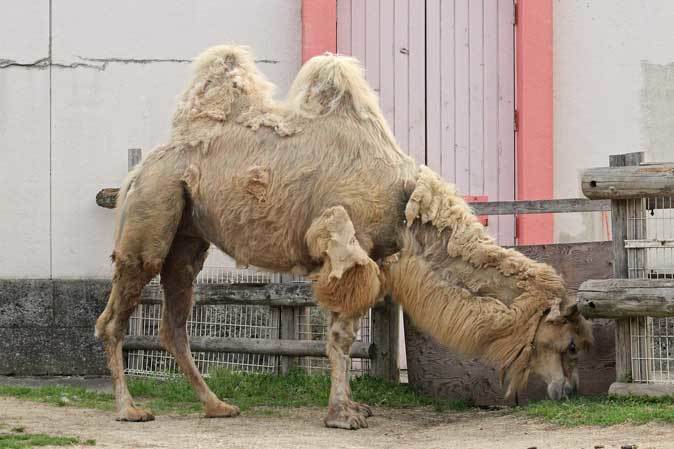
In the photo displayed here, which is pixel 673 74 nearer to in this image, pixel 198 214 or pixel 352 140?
pixel 352 140

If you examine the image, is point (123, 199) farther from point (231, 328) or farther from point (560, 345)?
point (560, 345)

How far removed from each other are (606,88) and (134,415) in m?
5.33

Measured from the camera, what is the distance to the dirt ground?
6.46 meters

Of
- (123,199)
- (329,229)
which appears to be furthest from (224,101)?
(329,229)

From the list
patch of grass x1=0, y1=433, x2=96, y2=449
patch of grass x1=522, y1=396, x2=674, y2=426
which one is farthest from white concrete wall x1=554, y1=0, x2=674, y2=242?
patch of grass x1=0, y1=433, x2=96, y2=449

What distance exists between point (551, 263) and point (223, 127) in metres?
2.42

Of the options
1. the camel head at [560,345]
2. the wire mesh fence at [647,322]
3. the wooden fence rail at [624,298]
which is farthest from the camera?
the wire mesh fence at [647,322]

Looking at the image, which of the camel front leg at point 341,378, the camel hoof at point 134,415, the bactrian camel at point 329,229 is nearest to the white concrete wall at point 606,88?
the bactrian camel at point 329,229

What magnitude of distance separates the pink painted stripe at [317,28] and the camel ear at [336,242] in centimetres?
352

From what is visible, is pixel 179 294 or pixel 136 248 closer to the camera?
pixel 136 248

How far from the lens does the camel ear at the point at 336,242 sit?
739cm

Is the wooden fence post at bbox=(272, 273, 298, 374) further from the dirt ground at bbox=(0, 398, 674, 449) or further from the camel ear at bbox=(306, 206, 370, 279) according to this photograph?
the camel ear at bbox=(306, 206, 370, 279)

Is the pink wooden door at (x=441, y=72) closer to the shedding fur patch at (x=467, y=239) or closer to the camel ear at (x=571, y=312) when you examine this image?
the shedding fur patch at (x=467, y=239)

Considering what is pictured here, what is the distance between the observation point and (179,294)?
8.49 metres
